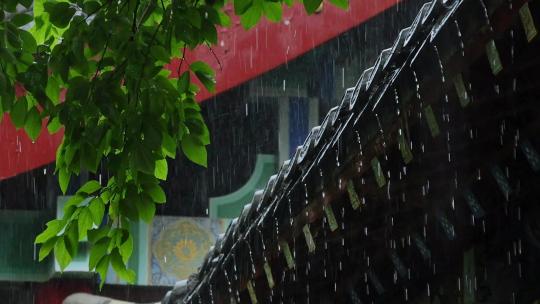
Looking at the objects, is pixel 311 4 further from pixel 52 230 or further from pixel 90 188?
pixel 52 230

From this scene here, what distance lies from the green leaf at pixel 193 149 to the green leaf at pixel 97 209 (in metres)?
0.36

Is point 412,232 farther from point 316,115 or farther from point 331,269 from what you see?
point 316,115

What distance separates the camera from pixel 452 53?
361cm

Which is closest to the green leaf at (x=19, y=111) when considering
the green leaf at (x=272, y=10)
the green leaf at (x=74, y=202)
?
the green leaf at (x=74, y=202)

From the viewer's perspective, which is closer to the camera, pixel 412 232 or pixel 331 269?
pixel 412 232

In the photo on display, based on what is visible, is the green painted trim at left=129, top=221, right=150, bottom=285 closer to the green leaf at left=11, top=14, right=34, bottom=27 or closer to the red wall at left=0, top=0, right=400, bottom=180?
the red wall at left=0, top=0, right=400, bottom=180

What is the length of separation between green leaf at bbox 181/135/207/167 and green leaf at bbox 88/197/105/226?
0.36 meters

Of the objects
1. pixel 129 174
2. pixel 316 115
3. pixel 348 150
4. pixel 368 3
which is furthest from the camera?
pixel 316 115

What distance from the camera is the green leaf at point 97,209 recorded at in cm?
434

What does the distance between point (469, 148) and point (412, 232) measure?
1.51 ft

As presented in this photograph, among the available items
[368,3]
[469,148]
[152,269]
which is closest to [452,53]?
[469,148]

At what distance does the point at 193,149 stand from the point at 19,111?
0.57m

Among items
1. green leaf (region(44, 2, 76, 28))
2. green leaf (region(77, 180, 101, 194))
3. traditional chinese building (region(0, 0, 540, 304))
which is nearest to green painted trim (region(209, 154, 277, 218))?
traditional chinese building (region(0, 0, 540, 304))

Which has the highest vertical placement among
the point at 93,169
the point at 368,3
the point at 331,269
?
the point at 368,3
